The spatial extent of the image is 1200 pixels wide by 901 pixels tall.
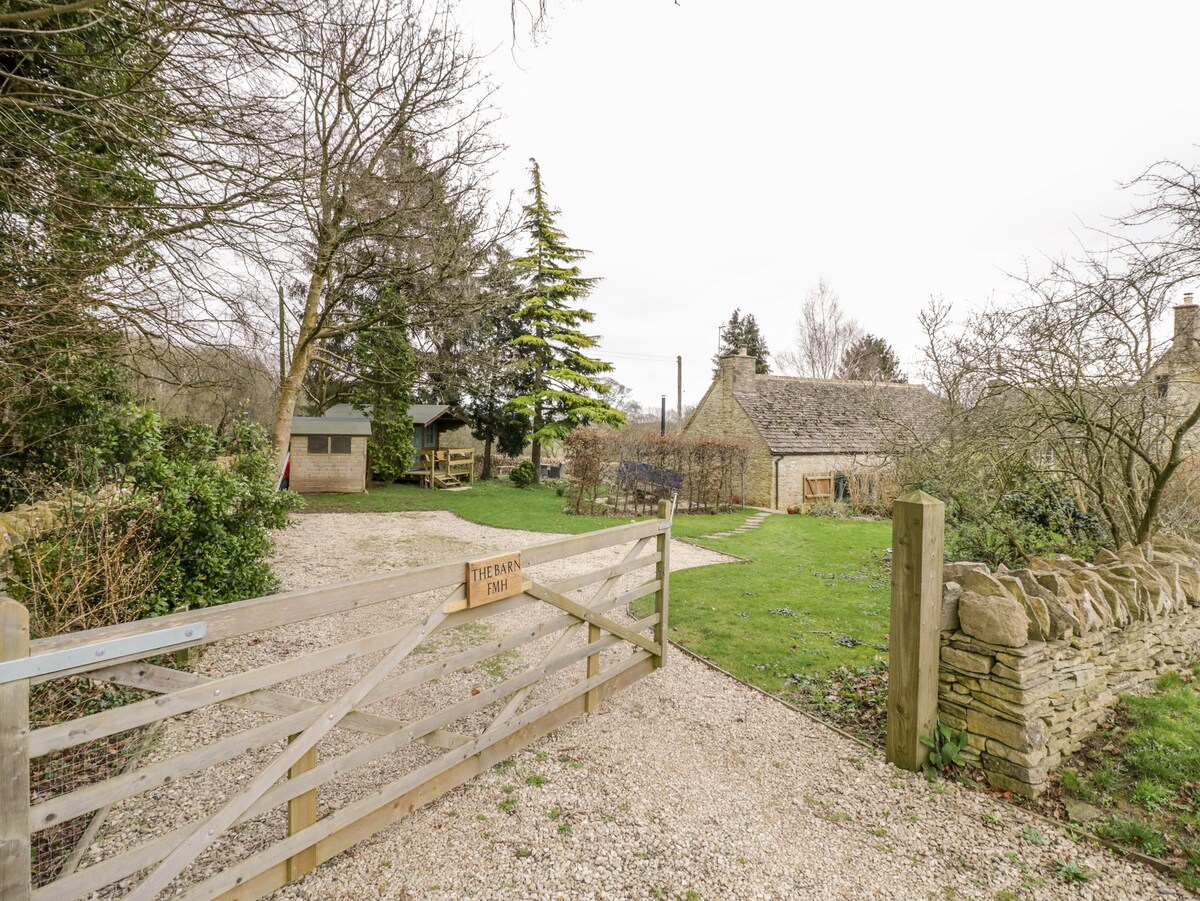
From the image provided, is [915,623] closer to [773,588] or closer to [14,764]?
[14,764]

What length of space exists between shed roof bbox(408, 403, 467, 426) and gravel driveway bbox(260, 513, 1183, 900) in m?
18.2

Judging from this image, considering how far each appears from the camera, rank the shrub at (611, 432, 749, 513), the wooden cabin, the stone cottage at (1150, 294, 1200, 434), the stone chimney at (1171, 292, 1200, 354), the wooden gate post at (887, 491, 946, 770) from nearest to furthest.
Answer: the wooden gate post at (887, 491, 946, 770), the stone chimney at (1171, 292, 1200, 354), the stone cottage at (1150, 294, 1200, 434), the shrub at (611, 432, 749, 513), the wooden cabin

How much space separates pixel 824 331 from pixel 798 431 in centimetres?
1770

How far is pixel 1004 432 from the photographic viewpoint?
6922 mm

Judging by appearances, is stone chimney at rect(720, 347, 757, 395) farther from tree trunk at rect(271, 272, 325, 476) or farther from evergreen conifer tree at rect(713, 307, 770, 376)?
evergreen conifer tree at rect(713, 307, 770, 376)

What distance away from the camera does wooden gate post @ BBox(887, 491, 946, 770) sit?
3.64m

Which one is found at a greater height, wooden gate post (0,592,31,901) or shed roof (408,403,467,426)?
shed roof (408,403,467,426)

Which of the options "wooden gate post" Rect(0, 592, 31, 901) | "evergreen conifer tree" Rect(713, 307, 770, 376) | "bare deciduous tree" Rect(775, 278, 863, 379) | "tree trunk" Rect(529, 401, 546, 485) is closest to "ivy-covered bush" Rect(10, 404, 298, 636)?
"wooden gate post" Rect(0, 592, 31, 901)

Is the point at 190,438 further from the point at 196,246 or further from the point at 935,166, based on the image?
the point at 935,166

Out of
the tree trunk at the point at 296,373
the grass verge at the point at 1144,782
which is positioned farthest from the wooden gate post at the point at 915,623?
the tree trunk at the point at 296,373

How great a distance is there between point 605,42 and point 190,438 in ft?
23.0

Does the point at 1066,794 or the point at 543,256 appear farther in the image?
the point at 543,256

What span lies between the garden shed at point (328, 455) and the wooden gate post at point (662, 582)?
15038 millimetres

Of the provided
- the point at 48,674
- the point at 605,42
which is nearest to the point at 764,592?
the point at 605,42
